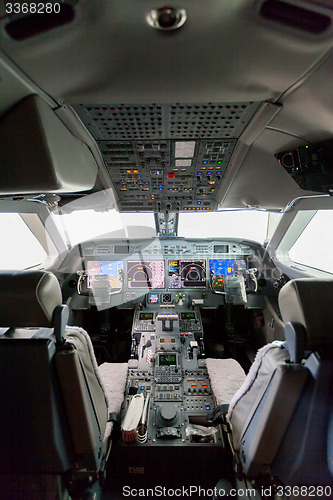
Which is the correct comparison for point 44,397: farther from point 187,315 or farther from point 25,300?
point 187,315

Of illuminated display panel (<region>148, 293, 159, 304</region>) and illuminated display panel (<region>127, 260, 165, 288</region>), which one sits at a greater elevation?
illuminated display panel (<region>127, 260, 165, 288</region>)

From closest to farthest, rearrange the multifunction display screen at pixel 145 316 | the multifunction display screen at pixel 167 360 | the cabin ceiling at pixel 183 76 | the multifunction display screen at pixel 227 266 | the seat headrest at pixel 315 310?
the cabin ceiling at pixel 183 76 < the seat headrest at pixel 315 310 < the multifunction display screen at pixel 167 360 < the multifunction display screen at pixel 145 316 < the multifunction display screen at pixel 227 266

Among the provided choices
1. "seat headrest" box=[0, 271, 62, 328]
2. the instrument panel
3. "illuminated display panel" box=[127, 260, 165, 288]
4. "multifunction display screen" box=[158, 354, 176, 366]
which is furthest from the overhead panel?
"multifunction display screen" box=[158, 354, 176, 366]

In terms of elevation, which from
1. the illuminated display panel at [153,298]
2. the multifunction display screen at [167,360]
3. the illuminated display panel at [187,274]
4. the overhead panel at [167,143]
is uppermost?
the overhead panel at [167,143]

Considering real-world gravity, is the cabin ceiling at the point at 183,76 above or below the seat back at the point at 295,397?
above

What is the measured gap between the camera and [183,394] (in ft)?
7.47

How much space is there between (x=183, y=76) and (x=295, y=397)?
1.33m

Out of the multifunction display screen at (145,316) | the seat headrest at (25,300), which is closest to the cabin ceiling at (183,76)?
the seat headrest at (25,300)

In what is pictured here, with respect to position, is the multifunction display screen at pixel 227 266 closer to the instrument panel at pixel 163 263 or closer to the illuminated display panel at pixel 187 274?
the instrument panel at pixel 163 263

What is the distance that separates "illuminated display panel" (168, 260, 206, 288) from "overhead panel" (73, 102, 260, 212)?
1.46 m

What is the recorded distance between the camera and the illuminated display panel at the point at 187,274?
11.9 feet

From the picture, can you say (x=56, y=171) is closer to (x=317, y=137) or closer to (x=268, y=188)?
(x=317, y=137)

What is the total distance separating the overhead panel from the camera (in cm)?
114

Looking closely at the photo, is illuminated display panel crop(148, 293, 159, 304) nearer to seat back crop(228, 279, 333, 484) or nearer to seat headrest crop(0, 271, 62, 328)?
seat back crop(228, 279, 333, 484)
